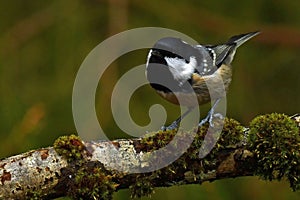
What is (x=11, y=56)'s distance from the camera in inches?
148

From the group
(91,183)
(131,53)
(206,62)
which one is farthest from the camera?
(131,53)

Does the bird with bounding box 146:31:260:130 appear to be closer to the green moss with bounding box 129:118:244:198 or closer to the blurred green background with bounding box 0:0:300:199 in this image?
the green moss with bounding box 129:118:244:198

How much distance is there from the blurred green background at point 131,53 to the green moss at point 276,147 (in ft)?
4.49

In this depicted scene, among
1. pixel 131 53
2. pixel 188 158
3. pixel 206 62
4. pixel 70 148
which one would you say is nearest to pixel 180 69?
pixel 206 62

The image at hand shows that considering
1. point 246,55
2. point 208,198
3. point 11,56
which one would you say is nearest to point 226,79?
point 208,198

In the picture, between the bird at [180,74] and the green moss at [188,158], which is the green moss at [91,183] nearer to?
the green moss at [188,158]

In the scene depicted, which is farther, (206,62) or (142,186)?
(206,62)

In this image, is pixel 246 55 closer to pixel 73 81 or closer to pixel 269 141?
pixel 73 81

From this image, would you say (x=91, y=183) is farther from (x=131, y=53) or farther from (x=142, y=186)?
(x=131, y=53)

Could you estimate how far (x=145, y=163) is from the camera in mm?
2311

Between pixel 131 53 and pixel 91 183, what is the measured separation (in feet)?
5.69

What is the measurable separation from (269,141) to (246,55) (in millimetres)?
1630

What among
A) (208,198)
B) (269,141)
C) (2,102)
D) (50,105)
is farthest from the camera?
(50,105)

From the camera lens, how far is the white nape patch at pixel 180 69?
268cm
